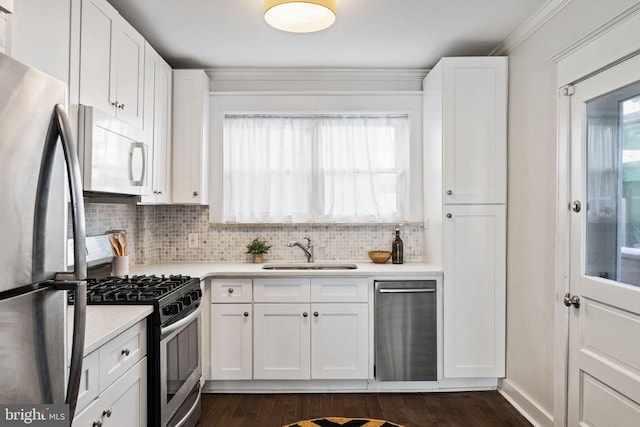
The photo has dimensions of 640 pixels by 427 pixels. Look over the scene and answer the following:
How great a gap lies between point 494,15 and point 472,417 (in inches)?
102

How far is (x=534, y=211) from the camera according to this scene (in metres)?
2.74

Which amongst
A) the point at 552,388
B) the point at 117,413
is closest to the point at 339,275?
the point at 552,388

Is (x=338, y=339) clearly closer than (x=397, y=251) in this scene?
Yes

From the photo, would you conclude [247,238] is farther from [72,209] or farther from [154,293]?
[72,209]

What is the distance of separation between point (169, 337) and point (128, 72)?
1.58 metres

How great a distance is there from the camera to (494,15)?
8.81ft

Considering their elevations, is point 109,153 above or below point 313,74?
below

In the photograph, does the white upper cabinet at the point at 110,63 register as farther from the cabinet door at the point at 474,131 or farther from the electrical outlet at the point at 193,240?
the cabinet door at the point at 474,131

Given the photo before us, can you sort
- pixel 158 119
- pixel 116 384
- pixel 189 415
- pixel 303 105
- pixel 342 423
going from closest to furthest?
pixel 116 384
pixel 189 415
pixel 342 423
pixel 158 119
pixel 303 105

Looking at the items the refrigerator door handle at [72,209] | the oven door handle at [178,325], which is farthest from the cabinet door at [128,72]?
the refrigerator door handle at [72,209]

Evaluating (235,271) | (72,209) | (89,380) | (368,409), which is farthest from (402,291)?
(72,209)

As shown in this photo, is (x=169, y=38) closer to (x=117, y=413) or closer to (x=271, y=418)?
(x=117, y=413)

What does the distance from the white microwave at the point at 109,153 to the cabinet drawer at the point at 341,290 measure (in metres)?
1.40

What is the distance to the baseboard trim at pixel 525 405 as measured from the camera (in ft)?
8.53
